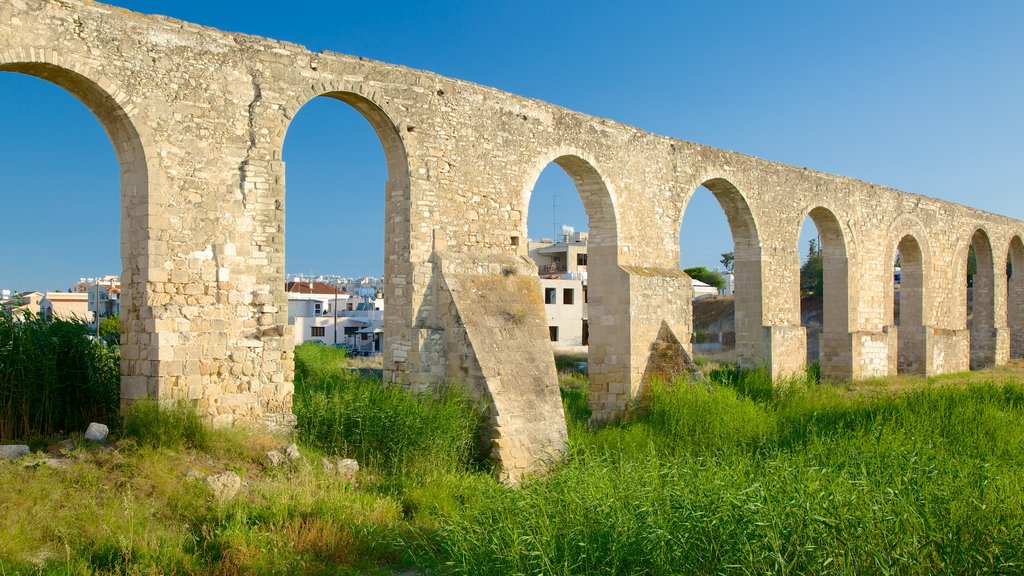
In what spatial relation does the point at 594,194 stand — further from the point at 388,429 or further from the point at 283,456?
the point at 283,456

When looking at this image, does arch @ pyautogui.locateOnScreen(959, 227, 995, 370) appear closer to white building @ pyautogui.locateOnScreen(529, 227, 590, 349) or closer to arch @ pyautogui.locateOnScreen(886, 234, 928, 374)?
arch @ pyautogui.locateOnScreen(886, 234, 928, 374)

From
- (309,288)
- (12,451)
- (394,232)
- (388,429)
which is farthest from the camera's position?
(309,288)

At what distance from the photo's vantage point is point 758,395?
11344mm

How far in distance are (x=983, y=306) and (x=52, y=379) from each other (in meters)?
20.5

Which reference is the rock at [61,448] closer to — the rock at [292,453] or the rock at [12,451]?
the rock at [12,451]

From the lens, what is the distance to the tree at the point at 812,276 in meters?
33.0

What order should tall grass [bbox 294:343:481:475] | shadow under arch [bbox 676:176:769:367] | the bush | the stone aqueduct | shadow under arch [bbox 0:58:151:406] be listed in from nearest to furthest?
the bush, shadow under arch [bbox 0:58:151:406], the stone aqueduct, tall grass [bbox 294:343:481:475], shadow under arch [bbox 676:176:769:367]

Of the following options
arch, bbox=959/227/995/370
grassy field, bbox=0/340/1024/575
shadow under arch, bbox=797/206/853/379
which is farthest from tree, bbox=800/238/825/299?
grassy field, bbox=0/340/1024/575

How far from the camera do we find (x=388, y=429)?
291 inches

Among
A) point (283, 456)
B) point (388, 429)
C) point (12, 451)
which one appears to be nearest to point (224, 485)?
point (283, 456)

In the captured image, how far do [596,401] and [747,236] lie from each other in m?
4.10

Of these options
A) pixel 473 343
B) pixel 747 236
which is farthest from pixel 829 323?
pixel 473 343

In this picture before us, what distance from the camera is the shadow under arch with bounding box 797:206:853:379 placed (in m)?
14.7

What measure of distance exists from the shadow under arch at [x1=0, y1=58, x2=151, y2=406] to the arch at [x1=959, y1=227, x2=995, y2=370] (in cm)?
1931
